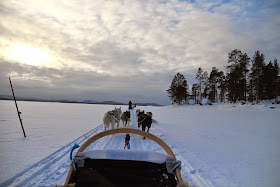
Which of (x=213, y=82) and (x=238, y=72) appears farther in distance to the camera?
(x=213, y=82)

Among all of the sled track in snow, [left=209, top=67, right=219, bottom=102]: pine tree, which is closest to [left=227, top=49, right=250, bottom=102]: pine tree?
[left=209, top=67, right=219, bottom=102]: pine tree

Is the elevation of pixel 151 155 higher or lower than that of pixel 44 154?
higher

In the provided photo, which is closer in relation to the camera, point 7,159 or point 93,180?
point 93,180

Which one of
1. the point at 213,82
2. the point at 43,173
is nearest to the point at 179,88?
the point at 213,82

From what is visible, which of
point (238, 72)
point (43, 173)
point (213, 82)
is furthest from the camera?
point (213, 82)

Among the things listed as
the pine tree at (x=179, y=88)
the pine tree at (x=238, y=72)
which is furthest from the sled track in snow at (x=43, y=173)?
the pine tree at (x=179, y=88)

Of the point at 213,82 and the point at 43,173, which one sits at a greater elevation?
the point at 213,82

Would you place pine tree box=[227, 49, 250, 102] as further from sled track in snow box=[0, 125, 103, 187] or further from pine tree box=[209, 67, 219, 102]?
sled track in snow box=[0, 125, 103, 187]

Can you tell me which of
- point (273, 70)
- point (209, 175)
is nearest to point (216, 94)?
point (273, 70)

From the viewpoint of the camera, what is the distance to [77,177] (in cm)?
163

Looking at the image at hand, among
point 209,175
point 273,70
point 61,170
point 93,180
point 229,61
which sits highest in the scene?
point 229,61

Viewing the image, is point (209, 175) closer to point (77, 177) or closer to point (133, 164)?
point (133, 164)

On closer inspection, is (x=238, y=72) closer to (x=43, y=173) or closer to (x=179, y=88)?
(x=179, y=88)

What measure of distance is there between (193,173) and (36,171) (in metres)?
3.49
